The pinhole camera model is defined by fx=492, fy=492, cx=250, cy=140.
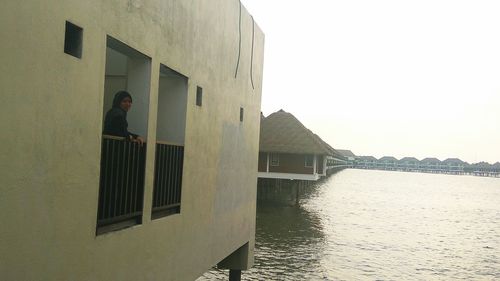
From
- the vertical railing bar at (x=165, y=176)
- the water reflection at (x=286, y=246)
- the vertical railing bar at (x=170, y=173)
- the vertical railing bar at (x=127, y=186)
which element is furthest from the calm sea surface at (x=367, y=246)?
the vertical railing bar at (x=127, y=186)

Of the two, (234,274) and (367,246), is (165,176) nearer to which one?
(234,274)

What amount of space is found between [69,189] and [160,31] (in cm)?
222

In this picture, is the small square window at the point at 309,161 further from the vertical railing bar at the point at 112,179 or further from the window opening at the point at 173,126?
the vertical railing bar at the point at 112,179

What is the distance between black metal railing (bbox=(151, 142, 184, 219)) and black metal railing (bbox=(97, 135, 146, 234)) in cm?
51

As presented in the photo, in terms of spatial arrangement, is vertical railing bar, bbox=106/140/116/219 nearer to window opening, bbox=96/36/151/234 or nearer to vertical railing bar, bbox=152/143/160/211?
window opening, bbox=96/36/151/234

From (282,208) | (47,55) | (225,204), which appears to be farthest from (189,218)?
(282,208)

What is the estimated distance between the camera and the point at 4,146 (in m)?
3.08

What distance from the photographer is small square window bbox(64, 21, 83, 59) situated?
151 inches

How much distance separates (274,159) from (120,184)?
29.3 metres

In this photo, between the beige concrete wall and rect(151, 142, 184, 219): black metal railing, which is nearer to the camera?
the beige concrete wall

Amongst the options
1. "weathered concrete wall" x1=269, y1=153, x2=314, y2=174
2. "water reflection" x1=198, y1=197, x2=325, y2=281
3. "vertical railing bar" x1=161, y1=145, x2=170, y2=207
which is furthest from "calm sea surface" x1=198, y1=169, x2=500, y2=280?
"vertical railing bar" x1=161, y1=145, x2=170, y2=207

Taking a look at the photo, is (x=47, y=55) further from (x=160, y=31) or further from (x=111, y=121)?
(x=160, y=31)

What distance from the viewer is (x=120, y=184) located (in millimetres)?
4945

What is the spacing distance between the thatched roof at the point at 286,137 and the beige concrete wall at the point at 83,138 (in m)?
26.0
